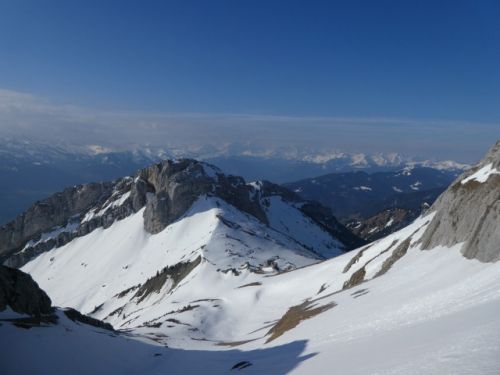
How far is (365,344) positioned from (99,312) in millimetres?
132015

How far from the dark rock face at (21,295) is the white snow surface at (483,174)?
49.9m

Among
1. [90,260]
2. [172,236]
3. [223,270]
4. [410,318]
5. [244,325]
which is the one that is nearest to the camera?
[410,318]

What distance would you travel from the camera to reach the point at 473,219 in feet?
142

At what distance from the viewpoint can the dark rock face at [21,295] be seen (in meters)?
45.5

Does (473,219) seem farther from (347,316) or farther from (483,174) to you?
(347,316)

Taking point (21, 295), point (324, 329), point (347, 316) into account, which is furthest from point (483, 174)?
point (21, 295)

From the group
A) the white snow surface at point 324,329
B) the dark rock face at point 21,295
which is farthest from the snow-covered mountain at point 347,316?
the dark rock face at point 21,295

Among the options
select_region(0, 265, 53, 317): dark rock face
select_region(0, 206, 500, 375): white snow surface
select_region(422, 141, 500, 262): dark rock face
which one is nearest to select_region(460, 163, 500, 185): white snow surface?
select_region(422, 141, 500, 262): dark rock face

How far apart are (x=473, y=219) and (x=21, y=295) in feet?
154

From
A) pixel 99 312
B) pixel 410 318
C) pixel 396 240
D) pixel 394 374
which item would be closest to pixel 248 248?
pixel 99 312

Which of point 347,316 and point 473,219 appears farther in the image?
point 473,219

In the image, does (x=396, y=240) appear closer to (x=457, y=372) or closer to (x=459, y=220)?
(x=459, y=220)

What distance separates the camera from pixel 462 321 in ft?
71.2

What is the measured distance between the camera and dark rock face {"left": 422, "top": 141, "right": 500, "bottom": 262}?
3634cm
